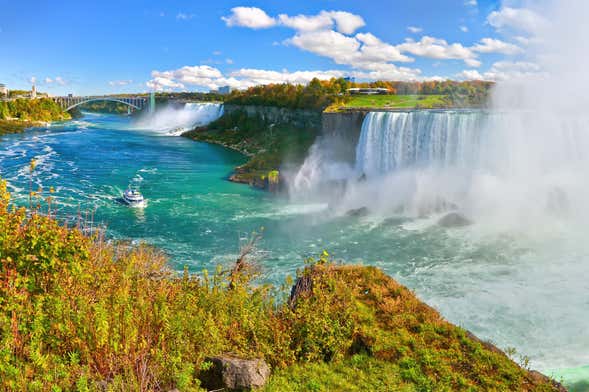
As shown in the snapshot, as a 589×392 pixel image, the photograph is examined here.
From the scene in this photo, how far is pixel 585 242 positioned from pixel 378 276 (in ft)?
39.8

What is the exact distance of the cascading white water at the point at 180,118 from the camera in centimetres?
7512

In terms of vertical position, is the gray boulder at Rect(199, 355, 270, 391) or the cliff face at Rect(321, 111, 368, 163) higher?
the cliff face at Rect(321, 111, 368, 163)

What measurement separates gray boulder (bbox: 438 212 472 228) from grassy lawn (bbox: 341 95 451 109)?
20144mm

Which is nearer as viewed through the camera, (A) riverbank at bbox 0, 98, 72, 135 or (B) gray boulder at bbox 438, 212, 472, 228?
(B) gray boulder at bbox 438, 212, 472, 228

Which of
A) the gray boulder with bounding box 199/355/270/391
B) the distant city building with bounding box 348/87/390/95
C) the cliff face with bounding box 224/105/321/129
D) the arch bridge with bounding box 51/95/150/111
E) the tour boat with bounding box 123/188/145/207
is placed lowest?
the tour boat with bounding box 123/188/145/207

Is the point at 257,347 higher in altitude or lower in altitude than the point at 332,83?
lower

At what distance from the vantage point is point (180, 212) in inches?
898

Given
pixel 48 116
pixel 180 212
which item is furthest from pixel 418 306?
pixel 48 116

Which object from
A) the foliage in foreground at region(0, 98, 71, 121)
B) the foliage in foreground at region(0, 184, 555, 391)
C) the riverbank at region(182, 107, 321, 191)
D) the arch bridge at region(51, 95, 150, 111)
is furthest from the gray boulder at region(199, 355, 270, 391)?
the arch bridge at region(51, 95, 150, 111)

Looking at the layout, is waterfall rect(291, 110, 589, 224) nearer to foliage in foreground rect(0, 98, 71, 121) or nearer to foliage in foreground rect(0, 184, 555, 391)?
foliage in foreground rect(0, 184, 555, 391)

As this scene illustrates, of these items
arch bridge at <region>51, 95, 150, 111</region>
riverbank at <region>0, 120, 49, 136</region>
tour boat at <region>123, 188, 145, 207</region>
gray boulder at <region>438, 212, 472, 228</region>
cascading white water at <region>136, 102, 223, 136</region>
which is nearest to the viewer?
gray boulder at <region>438, 212, 472, 228</region>

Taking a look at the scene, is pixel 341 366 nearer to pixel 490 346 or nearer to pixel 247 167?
pixel 490 346

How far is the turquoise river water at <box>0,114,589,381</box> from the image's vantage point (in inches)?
435

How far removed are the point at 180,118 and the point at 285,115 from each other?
125 feet
